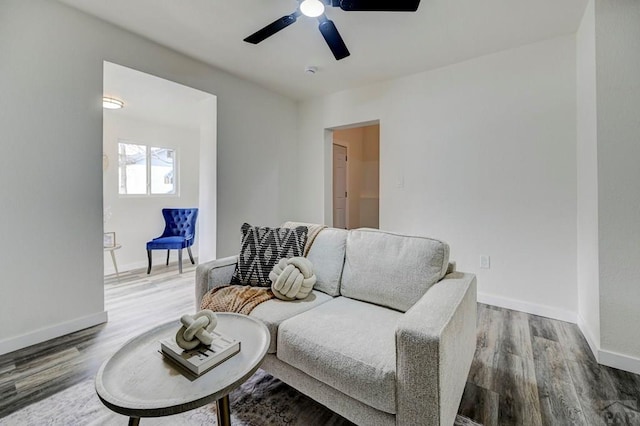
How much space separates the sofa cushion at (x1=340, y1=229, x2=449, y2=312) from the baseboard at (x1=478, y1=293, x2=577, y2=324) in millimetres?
1644

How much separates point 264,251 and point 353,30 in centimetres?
200

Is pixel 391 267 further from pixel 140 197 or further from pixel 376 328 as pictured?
pixel 140 197

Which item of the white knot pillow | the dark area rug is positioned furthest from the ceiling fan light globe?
the dark area rug

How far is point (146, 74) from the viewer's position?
2.66 m

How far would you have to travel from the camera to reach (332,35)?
6.46 feet

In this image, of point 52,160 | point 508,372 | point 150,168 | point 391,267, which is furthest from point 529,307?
point 150,168

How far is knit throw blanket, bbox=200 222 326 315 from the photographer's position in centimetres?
168

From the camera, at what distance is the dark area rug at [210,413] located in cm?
137

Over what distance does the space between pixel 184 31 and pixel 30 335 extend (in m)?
2.67

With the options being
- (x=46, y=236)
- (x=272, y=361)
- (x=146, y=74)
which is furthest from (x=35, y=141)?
(x=272, y=361)

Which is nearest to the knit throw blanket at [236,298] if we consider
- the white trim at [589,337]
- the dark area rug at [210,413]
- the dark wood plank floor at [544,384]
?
the dark area rug at [210,413]

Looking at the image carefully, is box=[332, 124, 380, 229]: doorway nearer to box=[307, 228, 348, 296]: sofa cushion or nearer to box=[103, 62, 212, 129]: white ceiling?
box=[103, 62, 212, 129]: white ceiling

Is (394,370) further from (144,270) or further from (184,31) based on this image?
(144,270)

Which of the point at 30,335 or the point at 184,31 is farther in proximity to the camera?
the point at 184,31
